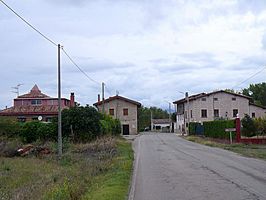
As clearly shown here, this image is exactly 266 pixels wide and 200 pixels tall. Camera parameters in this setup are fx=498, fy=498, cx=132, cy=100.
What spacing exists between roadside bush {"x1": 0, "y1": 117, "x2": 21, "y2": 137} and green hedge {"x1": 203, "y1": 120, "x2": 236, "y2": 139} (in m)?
20.2

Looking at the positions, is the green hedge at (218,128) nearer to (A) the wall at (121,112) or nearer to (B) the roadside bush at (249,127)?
(B) the roadside bush at (249,127)

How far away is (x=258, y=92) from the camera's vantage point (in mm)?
123312

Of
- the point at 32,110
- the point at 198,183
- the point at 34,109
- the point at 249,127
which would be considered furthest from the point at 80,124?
the point at 34,109

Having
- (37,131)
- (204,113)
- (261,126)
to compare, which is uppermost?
(204,113)

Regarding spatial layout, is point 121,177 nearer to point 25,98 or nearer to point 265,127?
point 265,127

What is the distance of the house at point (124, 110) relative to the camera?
3910 inches

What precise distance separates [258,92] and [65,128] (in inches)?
3425

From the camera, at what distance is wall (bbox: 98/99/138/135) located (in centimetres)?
9932

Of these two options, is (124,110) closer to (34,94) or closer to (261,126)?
(34,94)

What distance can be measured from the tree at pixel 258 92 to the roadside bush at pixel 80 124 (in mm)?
80576

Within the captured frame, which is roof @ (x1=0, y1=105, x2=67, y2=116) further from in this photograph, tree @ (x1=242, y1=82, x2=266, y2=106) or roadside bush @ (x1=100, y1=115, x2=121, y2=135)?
tree @ (x1=242, y1=82, x2=266, y2=106)

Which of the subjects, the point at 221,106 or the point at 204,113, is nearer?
the point at 221,106

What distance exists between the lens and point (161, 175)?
20.7 m

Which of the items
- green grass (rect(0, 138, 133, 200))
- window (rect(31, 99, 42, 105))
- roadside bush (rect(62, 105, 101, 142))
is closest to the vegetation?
window (rect(31, 99, 42, 105))
